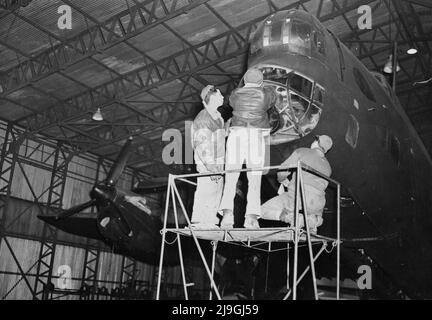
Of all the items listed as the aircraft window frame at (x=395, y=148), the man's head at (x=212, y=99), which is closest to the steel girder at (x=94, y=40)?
the aircraft window frame at (x=395, y=148)

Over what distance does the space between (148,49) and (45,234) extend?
1489 cm

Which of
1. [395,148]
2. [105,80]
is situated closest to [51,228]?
[105,80]

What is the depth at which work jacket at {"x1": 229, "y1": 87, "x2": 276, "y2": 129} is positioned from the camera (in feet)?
18.9

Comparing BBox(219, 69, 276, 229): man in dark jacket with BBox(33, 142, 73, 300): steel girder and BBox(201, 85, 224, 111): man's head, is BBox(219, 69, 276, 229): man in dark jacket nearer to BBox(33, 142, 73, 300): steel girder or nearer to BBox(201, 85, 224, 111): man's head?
BBox(201, 85, 224, 111): man's head

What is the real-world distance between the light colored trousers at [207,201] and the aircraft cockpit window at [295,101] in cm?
147

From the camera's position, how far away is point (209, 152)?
618cm

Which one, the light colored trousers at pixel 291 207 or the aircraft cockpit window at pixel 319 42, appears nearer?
the light colored trousers at pixel 291 207

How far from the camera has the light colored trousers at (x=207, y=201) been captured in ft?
19.7

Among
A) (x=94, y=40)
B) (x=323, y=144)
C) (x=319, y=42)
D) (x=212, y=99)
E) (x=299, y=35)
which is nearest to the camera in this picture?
(x=212, y=99)

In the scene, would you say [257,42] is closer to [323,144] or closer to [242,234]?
[323,144]

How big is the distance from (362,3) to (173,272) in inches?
1123

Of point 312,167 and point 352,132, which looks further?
point 352,132

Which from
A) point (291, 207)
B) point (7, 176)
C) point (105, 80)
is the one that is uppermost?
point (105, 80)

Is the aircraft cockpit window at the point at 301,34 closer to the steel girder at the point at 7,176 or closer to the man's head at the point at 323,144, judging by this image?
the man's head at the point at 323,144
